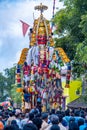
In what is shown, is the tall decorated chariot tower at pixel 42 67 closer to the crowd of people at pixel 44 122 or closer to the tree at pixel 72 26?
the tree at pixel 72 26

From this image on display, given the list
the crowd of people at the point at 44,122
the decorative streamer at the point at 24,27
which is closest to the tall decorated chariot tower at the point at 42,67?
the decorative streamer at the point at 24,27

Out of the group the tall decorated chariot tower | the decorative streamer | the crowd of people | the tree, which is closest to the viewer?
the crowd of people

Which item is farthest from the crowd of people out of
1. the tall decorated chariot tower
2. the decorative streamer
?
the decorative streamer

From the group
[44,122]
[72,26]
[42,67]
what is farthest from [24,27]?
[44,122]

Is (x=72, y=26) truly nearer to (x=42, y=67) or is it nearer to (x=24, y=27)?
(x=42, y=67)

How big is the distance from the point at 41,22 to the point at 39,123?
52.7 feet

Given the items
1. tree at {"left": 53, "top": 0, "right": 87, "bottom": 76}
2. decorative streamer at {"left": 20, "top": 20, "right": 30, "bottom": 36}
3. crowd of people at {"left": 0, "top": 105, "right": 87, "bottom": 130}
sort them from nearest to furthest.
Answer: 1. crowd of people at {"left": 0, "top": 105, "right": 87, "bottom": 130}
2. tree at {"left": 53, "top": 0, "right": 87, "bottom": 76}
3. decorative streamer at {"left": 20, "top": 20, "right": 30, "bottom": 36}

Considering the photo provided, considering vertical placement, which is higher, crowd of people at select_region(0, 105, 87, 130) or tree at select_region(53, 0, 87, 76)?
tree at select_region(53, 0, 87, 76)

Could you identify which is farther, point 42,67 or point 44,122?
point 42,67

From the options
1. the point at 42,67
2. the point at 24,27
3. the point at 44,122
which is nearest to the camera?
the point at 44,122

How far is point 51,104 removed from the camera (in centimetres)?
2703

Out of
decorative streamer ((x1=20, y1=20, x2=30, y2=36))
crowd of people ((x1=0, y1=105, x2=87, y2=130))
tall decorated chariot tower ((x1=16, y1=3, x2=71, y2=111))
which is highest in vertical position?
decorative streamer ((x1=20, y1=20, x2=30, y2=36))

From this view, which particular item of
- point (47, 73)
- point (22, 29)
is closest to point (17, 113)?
point (47, 73)

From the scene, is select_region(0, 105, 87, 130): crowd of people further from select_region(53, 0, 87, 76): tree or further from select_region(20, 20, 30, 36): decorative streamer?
select_region(20, 20, 30, 36): decorative streamer
